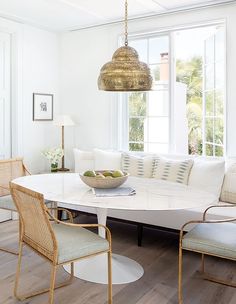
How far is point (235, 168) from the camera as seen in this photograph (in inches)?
142

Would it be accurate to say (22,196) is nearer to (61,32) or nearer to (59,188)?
(59,188)

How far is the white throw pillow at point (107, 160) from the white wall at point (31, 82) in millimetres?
958

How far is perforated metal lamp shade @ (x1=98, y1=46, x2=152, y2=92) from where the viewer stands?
8.37 ft

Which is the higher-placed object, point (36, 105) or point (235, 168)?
point (36, 105)

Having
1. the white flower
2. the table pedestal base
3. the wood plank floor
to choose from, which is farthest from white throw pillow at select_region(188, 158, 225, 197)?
the white flower

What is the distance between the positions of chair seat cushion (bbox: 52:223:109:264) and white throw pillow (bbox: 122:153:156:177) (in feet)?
5.58

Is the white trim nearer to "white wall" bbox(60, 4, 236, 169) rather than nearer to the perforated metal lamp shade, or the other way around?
"white wall" bbox(60, 4, 236, 169)

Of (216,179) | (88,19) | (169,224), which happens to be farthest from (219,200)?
(88,19)

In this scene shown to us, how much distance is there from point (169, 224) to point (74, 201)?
1.41m

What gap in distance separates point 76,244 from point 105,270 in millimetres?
769

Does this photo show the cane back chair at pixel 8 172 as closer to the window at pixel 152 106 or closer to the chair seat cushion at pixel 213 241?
the window at pixel 152 106

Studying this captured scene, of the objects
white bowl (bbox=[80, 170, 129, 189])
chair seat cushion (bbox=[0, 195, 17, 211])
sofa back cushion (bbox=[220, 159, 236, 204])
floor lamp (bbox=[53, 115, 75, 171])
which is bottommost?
chair seat cushion (bbox=[0, 195, 17, 211])

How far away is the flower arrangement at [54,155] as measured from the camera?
185 inches

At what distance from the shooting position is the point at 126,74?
2.54 metres
